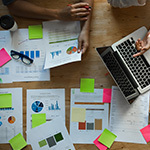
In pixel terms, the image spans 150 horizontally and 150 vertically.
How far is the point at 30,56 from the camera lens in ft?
3.77

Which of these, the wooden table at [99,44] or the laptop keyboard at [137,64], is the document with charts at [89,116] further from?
the laptop keyboard at [137,64]

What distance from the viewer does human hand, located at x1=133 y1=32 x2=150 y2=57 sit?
101 centimetres

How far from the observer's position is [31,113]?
1150 mm

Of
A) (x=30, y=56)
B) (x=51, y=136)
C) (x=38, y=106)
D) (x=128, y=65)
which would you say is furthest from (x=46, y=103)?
(x=128, y=65)

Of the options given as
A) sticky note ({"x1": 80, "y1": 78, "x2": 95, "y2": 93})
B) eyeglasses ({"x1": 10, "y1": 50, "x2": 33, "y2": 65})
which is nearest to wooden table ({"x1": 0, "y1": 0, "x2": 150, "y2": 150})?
sticky note ({"x1": 80, "y1": 78, "x2": 95, "y2": 93})

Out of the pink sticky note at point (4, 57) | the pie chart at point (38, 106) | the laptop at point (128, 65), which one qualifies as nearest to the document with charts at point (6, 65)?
the pink sticky note at point (4, 57)

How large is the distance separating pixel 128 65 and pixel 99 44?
8.5 inches

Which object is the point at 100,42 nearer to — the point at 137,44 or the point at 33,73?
the point at 137,44

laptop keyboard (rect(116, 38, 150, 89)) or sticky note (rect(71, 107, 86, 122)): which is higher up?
laptop keyboard (rect(116, 38, 150, 89))

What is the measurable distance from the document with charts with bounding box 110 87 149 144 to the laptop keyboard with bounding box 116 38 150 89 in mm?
98

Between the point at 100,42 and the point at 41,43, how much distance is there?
37 centimetres

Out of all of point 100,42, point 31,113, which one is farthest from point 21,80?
point 100,42

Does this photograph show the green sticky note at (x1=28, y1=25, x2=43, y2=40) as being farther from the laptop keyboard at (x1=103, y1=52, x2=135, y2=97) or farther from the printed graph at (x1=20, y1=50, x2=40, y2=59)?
the laptop keyboard at (x1=103, y1=52, x2=135, y2=97)

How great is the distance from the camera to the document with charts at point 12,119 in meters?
1.15
